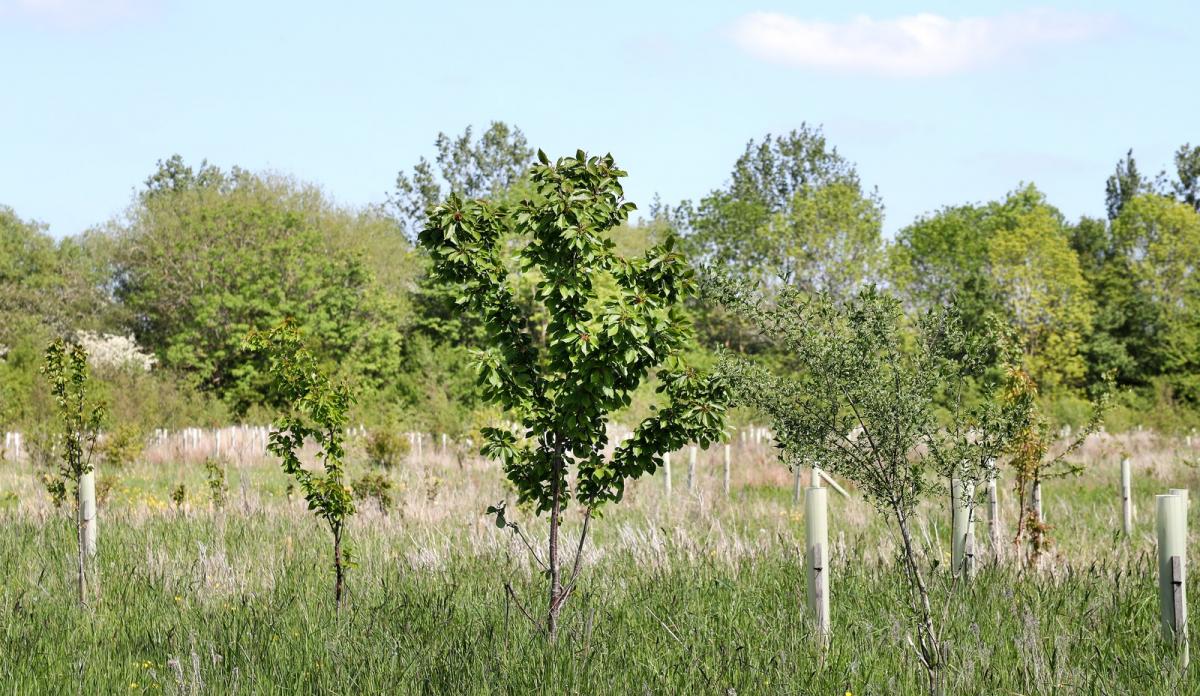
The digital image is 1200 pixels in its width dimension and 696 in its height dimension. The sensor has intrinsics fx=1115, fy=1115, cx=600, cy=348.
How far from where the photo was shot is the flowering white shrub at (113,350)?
34.0 meters

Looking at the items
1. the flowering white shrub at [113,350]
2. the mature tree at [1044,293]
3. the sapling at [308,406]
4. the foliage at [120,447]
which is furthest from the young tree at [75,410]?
the mature tree at [1044,293]

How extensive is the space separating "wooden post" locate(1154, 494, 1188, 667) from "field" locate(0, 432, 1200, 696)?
0.14m

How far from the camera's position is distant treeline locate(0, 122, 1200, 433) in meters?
33.7

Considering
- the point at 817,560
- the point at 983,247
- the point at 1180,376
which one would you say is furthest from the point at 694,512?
the point at 983,247

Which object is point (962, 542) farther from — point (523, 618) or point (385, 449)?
point (385, 449)

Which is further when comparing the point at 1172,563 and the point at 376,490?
the point at 376,490


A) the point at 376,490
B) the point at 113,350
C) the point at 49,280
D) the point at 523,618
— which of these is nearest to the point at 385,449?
the point at 376,490

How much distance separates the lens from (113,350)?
3559 cm

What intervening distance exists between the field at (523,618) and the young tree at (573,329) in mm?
733

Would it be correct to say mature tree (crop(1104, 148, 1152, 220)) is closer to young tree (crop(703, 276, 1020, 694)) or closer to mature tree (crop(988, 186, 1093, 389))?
mature tree (crop(988, 186, 1093, 389))

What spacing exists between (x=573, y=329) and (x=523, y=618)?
74.2 inches

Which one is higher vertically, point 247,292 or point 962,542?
point 247,292

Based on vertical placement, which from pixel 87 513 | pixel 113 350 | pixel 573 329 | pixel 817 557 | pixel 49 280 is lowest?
pixel 817 557

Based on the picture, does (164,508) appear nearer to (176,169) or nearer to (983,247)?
(983,247)
